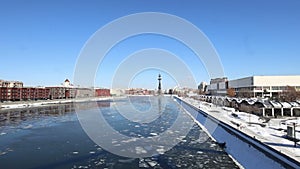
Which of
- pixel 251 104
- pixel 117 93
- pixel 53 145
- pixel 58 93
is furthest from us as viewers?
pixel 117 93

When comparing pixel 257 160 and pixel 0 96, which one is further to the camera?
pixel 0 96

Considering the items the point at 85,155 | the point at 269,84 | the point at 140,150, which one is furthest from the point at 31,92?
the point at 269,84

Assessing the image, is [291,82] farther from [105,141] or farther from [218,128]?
[105,141]

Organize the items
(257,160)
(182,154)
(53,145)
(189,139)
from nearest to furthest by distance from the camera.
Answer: (257,160) < (182,154) < (53,145) < (189,139)

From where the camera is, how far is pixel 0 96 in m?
35.7

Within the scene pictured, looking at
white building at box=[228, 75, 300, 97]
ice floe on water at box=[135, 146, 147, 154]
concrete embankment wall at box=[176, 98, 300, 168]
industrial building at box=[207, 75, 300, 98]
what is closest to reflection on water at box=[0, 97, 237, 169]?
concrete embankment wall at box=[176, 98, 300, 168]

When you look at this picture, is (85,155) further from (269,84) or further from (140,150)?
(269,84)

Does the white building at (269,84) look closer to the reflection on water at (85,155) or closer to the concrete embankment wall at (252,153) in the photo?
the concrete embankment wall at (252,153)

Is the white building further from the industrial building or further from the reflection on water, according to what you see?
the reflection on water

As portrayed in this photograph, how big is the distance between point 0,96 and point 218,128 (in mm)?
33961

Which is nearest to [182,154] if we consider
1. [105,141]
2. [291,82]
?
[105,141]

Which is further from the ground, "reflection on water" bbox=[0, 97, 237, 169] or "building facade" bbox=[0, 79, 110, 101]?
"building facade" bbox=[0, 79, 110, 101]

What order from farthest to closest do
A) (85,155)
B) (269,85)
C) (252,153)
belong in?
(269,85)
(252,153)
(85,155)

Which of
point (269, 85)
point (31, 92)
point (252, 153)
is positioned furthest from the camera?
point (269, 85)
